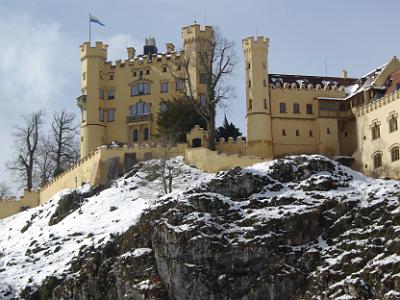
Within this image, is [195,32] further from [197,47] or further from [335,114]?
[335,114]

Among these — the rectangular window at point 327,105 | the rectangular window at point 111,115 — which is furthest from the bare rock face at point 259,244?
the rectangular window at point 111,115

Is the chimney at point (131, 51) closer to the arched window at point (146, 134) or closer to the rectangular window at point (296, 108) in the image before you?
the arched window at point (146, 134)

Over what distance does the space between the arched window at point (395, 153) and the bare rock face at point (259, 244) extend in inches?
360

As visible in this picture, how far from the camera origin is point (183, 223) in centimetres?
6769

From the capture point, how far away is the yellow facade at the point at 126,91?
95.7 metres

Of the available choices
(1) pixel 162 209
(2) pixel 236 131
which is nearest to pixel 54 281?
(1) pixel 162 209

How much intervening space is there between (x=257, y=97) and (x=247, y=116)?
2.08 m

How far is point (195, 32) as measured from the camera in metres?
95.1

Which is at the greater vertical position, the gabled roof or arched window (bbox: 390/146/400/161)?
the gabled roof

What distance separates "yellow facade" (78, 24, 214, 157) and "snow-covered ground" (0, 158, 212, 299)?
11253 mm

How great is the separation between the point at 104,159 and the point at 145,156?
3.92 metres

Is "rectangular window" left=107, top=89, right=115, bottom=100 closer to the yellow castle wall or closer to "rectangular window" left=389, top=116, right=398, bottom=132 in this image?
the yellow castle wall

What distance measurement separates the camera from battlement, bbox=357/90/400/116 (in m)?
82.5

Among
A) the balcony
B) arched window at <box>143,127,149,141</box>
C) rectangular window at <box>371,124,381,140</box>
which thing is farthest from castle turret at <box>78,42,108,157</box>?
rectangular window at <box>371,124,381,140</box>
